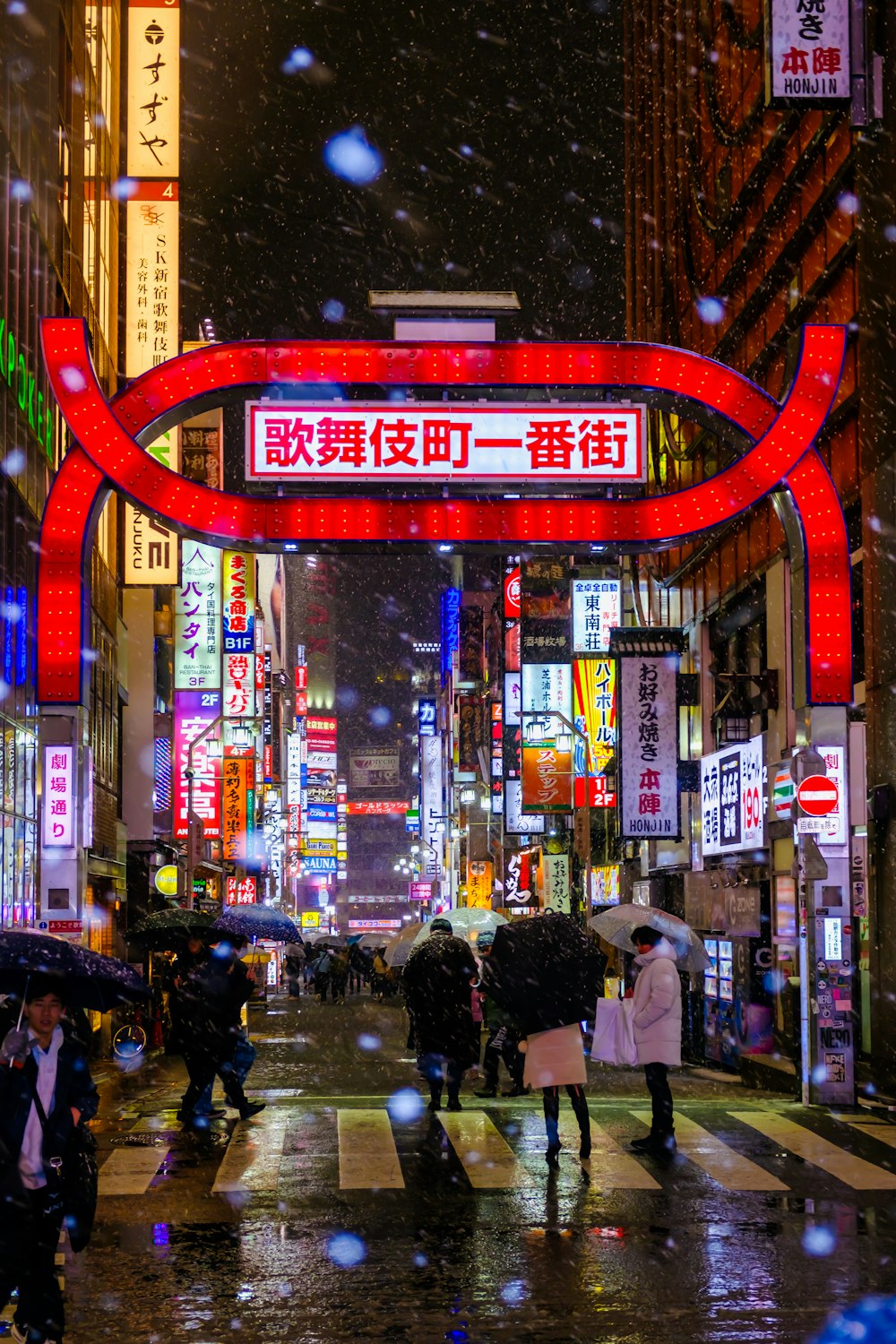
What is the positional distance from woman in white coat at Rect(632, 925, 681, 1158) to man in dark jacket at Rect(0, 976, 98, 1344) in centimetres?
671

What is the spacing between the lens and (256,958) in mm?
57906

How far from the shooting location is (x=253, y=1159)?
1276 cm

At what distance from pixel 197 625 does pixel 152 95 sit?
16.3 m

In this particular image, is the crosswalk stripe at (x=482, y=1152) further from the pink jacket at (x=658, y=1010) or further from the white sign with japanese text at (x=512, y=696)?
the white sign with japanese text at (x=512, y=696)

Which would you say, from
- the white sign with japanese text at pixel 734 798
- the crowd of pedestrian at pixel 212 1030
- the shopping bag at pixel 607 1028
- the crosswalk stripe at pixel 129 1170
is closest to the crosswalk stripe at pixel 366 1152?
the crowd of pedestrian at pixel 212 1030

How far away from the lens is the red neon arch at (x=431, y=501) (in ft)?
57.3

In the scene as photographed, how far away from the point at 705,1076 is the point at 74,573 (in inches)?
479

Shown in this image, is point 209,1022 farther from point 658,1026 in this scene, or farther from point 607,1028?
point 658,1026

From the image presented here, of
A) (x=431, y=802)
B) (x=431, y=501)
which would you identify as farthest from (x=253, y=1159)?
(x=431, y=802)

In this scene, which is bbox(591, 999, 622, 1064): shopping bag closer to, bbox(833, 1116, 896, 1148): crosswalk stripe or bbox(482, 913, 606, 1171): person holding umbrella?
bbox(482, 913, 606, 1171): person holding umbrella

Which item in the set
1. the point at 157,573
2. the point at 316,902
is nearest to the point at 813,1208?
the point at 157,573

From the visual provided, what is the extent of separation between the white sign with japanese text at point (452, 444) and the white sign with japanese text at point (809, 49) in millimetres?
5697

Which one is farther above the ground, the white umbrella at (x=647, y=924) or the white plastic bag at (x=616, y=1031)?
the white umbrella at (x=647, y=924)

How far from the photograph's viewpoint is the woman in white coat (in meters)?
12.9
